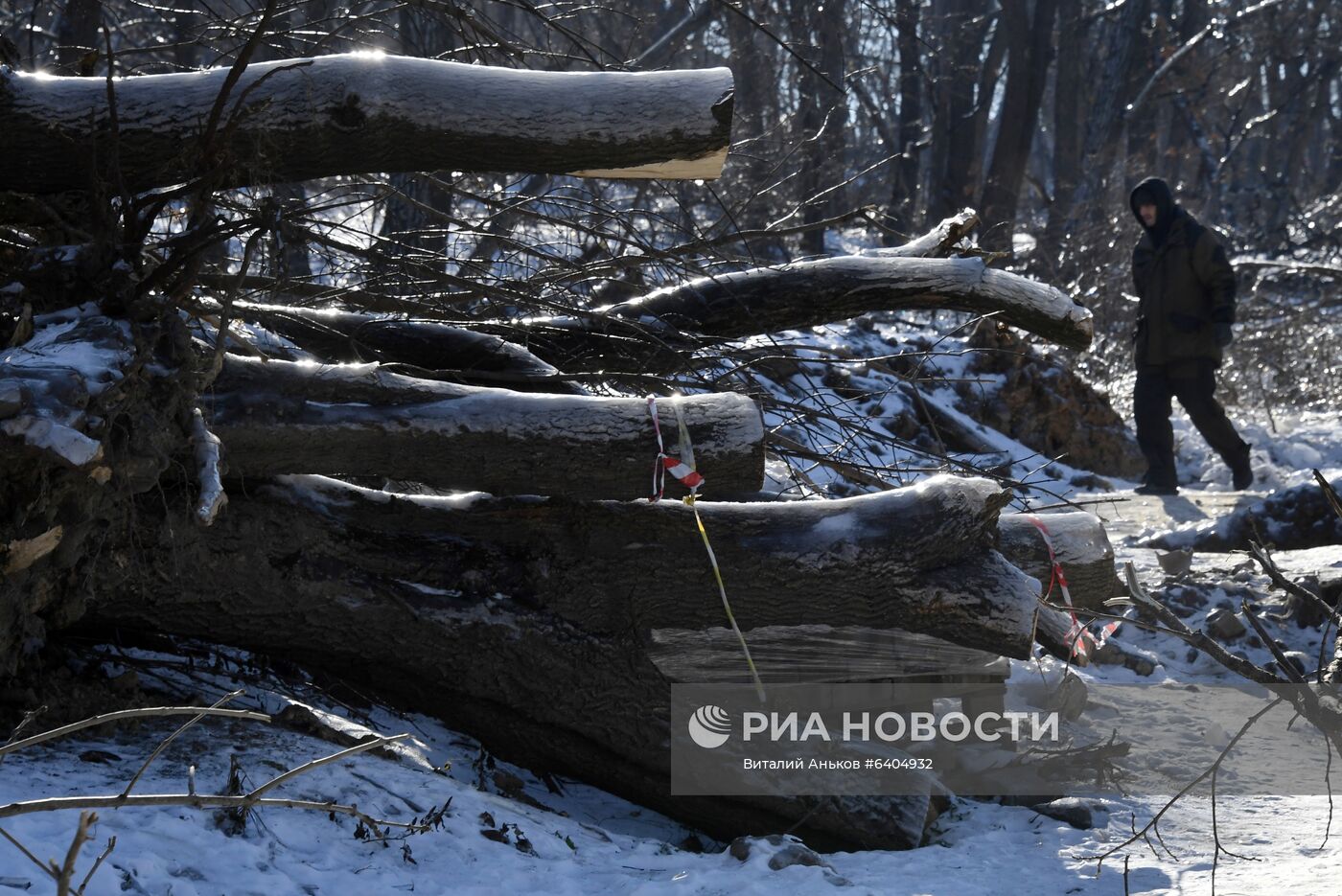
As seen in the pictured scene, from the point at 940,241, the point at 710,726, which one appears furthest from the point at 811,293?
the point at 710,726

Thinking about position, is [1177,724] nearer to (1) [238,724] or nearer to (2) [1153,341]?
(1) [238,724]

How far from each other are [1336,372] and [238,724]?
37.1ft

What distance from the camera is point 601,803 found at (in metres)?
3.79

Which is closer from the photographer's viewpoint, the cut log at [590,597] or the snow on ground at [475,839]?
the snow on ground at [475,839]

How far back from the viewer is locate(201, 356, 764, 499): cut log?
3309 mm

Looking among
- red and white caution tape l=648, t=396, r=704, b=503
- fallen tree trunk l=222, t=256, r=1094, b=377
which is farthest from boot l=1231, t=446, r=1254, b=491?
red and white caution tape l=648, t=396, r=704, b=503

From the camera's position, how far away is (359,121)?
3123mm

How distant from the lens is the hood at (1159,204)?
773cm

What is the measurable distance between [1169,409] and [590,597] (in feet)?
18.0

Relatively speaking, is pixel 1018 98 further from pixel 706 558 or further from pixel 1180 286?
pixel 706 558

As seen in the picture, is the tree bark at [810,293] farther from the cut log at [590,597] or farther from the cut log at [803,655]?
the cut log at [803,655]

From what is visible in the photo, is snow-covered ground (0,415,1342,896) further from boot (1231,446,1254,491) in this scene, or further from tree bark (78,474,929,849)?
boot (1231,446,1254,491)

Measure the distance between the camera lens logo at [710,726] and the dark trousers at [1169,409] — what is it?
5.06 metres

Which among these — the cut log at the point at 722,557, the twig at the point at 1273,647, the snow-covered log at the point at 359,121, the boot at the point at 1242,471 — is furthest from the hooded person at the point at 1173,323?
the snow-covered log at the point at 359,121
